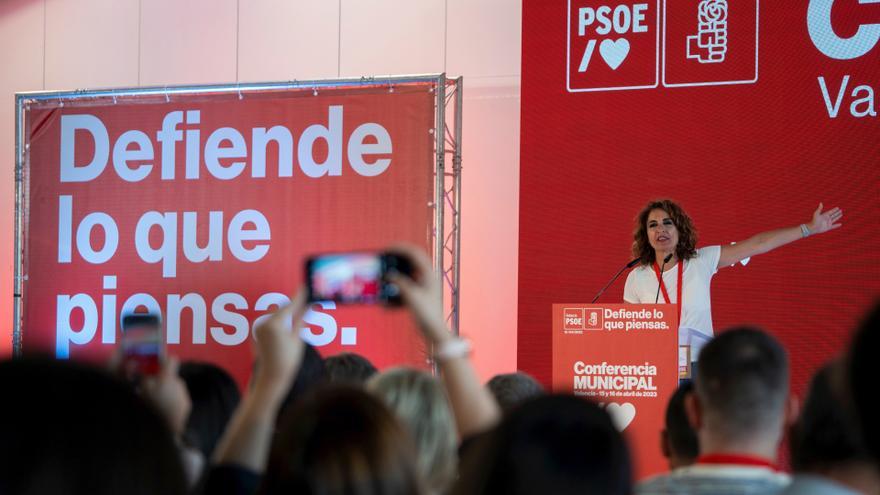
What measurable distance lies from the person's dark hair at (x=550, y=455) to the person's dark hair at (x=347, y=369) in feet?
6.29

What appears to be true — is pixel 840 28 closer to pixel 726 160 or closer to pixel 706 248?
pixel 726 160

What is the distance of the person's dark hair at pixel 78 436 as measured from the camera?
30.6 inches

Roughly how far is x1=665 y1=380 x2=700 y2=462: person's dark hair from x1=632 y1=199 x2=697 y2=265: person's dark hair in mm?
3392

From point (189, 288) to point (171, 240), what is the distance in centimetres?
35

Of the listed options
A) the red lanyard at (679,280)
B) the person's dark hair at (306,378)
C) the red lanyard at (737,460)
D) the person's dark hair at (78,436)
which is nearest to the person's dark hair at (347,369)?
the person's dark hair at (306,378)

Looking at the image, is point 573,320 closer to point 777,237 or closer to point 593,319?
point 593,319

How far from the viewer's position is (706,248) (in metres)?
6.18

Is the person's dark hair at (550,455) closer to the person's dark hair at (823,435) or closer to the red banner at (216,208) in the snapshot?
the person's dark hair at (823,435)

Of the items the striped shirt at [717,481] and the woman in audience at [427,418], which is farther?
→ the striped shirt at [717,481]

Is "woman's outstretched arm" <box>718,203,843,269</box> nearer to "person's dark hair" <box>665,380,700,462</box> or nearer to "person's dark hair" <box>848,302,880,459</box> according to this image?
"person's dark hair" <box>665,380,700,462</box>

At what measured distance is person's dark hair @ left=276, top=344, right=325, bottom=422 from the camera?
2.88 meters

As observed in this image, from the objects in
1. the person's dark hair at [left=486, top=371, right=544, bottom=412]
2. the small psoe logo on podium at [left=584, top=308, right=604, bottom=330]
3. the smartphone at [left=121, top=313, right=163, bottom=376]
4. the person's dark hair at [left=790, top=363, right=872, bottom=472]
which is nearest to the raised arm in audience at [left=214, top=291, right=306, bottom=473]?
the smartphone at [left=121, top=313, right=163, bottom=376]

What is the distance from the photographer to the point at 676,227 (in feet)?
20.2

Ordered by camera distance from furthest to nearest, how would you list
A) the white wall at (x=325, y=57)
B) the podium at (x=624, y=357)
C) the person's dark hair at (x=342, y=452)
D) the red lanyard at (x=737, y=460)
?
1. the white wall at (x=325, y=57)
2. the podium at (x=624, y=357)
3. the red lanyard at (x=737, y=460)
4. the person's dark hair at (x=342, y=452)
